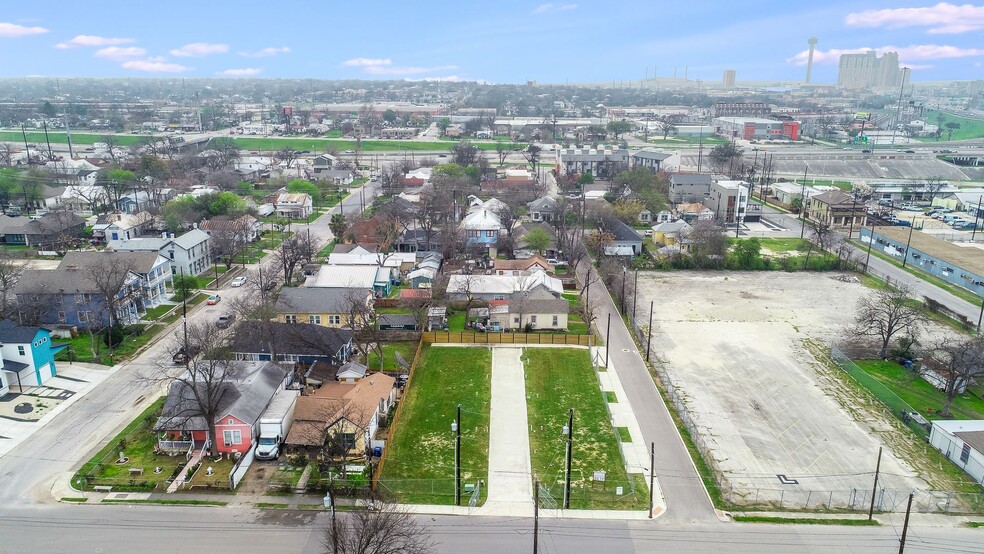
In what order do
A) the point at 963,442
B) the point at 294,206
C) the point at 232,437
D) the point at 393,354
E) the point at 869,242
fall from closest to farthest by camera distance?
the point at 963,442, the point at 232,437, the point at 393,354, the point at 869,242, the point at 294,206

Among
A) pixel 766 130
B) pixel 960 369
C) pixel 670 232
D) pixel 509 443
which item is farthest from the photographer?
pixel 766 130

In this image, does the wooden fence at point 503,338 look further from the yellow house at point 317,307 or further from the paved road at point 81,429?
the paved road at point 81,429

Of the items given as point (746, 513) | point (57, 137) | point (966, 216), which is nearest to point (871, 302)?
point (746, 513)

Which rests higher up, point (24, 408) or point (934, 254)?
point (934, 254)

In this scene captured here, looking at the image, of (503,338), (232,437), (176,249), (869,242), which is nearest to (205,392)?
(232,437)

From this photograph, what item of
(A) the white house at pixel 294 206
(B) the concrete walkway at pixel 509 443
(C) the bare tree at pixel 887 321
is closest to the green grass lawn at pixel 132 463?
(B) the concrete walkway at pixel 509 443

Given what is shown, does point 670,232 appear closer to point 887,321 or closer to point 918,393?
point 887,321

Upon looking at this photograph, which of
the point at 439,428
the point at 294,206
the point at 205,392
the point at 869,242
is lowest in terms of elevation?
the point at 439,428

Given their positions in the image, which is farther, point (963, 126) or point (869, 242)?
point (963, 126)
